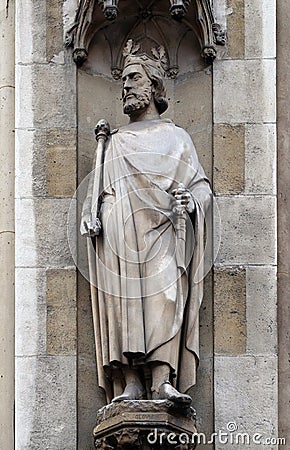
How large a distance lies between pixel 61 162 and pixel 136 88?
1.80ft

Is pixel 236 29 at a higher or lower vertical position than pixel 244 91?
higher

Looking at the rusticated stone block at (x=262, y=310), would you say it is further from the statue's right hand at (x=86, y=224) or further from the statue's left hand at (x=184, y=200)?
the statue's right hand at (x=86, y=224)

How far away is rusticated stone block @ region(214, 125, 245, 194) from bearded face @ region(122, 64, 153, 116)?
0.41m

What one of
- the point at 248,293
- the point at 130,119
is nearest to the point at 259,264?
the point at 248,293

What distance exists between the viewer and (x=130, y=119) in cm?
1269

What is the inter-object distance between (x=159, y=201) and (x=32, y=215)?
2.32 ft

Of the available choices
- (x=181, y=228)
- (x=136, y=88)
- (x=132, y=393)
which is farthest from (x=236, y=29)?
(x=132, y=393)

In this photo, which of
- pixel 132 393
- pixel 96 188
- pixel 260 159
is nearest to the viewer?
pixel 132 393

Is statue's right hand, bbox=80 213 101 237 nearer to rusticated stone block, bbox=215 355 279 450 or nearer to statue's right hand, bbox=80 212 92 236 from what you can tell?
statue's right hand, bbox=80 212 92 236

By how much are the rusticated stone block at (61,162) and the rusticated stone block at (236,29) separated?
0.95 m

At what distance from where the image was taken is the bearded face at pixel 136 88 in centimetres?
1257

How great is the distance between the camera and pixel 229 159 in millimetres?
12609

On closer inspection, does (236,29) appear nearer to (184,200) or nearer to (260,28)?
(260,28)

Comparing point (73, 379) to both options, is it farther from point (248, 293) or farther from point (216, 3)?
point (216, 3)
